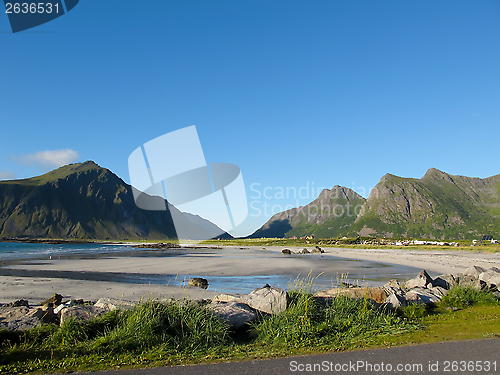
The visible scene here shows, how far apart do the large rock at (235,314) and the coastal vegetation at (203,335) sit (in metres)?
0.20

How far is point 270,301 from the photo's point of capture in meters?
9.63

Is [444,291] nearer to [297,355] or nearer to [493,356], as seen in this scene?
[493,356]

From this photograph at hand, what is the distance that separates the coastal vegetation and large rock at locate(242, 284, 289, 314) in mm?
231

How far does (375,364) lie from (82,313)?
25.8 feet

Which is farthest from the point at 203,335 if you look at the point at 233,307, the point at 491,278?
the point at 491,278

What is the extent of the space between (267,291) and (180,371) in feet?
15.5

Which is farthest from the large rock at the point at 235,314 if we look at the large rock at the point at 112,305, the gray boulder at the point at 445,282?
the gray boulder at the point at 445,282

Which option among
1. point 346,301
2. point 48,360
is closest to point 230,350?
point 48,360

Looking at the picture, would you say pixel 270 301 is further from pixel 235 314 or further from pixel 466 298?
pixel 466 298

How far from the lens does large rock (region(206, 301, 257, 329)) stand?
871 cm

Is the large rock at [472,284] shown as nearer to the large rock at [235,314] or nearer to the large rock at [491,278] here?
the large rock at [491,278]

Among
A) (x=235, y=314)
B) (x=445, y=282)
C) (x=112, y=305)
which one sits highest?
(x=112, y=305)

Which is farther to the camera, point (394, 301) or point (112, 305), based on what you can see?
point (394, 301)

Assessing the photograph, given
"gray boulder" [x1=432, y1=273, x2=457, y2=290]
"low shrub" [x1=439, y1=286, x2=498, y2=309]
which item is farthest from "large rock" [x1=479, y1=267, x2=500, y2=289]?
"low shrub" [x1=439, y1=286, x2=498, y2=309]
